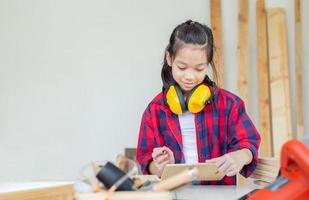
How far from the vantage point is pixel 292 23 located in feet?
8.95

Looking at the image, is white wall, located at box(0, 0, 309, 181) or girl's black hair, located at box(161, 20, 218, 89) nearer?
girl's black hair, located at box(161, 20, 218, 89)

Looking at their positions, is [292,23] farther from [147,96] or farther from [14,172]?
[14,172]

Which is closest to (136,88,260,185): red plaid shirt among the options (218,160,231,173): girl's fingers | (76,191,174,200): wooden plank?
(218,160,231,173): girl's fingers

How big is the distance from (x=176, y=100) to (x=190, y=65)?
125 millimetres

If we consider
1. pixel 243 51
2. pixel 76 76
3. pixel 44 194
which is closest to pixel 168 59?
pixel 44 194

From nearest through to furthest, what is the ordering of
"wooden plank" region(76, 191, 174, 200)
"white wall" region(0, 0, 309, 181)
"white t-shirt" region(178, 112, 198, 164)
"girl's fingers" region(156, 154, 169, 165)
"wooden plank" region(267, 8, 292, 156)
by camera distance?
1. "wooden plank" region(76, 191, 174, 200)
2. "girl's fingers" region(156, 154, 169, 165)
3. "white t-shirt" region(178, 112, 198, 164)
4. "wooden plank" region(267, 8, 292, 156)
5. "white wall" region(0, 0, 309, 181)

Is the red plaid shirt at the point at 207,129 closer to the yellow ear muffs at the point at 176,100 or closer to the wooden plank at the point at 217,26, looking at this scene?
the yellow ear muffs at the point at 176,100

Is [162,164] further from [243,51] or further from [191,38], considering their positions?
[243,51]

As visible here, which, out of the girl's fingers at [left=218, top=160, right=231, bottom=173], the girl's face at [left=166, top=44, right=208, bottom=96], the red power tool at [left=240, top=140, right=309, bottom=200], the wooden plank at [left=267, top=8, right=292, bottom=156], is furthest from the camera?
the wooden plank at [left=267, top=8, right=292, bottom=156]

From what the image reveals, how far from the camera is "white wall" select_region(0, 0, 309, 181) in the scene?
2.79 m

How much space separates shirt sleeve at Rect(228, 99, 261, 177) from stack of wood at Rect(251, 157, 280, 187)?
17 mm

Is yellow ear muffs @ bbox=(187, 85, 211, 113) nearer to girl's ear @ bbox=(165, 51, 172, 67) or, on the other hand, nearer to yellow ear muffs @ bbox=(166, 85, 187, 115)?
yellow ear muffs @ bbox=(166, 85, 187, 115)

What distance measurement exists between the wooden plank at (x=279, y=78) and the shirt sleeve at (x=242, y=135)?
120 cm

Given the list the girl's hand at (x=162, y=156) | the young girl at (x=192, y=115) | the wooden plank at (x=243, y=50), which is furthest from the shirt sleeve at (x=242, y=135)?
the wooden plank at (x=243, y=50)
